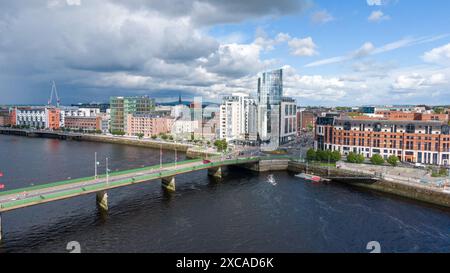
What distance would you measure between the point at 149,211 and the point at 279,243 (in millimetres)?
16204

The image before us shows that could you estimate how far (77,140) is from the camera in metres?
128

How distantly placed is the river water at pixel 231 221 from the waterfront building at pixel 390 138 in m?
21.6

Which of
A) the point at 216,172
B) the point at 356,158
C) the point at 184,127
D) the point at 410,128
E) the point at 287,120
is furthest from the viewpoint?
the point at 184,127

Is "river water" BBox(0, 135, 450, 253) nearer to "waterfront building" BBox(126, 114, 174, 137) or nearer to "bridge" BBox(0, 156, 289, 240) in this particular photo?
"bridge" BBox(0, 156, 289, 240)

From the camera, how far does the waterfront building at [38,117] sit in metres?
160

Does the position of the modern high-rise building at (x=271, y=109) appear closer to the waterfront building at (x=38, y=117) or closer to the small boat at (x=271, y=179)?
the small boat at (x=271, y=179)

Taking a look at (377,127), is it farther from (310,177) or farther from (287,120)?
(287,120)

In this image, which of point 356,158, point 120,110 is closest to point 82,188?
point 356,158

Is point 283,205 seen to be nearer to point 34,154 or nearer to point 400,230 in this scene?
point 400,230

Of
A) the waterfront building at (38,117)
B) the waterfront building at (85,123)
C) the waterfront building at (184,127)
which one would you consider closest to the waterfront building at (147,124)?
Answer: the waterfront building at (184,127)

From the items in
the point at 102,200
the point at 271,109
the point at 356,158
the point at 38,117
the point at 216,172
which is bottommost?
the point at 216,172

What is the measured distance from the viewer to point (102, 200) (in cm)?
3806

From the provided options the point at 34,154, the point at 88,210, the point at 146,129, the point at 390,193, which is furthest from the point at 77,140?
the point at 390,193

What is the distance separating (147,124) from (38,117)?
78.5 metres
